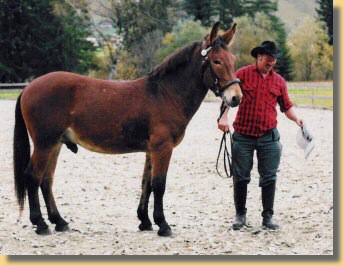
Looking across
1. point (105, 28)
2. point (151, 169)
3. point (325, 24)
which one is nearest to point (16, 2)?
point (105, 28)

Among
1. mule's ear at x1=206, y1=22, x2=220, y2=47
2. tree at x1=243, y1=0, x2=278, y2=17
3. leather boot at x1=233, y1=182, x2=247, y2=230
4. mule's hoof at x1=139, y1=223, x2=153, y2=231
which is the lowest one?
mule's hoof at x1=139, y1=223, x2=153, y2=231

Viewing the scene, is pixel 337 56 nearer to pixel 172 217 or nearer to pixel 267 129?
pixel 267 129

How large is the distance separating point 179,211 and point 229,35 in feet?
7.30

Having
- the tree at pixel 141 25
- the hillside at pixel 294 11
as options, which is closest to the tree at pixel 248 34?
the hillside at pixel 294 11

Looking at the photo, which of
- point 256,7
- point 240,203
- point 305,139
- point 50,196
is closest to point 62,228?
point 50,196

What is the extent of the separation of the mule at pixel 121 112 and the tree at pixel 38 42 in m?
11.5

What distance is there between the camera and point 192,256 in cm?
466

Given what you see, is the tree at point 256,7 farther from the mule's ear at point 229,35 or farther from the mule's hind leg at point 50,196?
the mule's hind leg at point 50,196

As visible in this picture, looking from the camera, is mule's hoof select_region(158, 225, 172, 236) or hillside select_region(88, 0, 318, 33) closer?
mule's hoof select_region(158, 225, 172, 236)

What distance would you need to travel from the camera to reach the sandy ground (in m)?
5.01

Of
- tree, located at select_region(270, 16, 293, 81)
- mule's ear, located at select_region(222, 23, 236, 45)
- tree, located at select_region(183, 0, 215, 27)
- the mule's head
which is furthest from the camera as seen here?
tree, located at select_region(183, 0, 215, 27)

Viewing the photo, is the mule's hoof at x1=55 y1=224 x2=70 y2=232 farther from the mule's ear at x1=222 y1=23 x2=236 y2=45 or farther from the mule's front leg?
the mule's ear at x1=222 y1=23 x2=236 y2=45

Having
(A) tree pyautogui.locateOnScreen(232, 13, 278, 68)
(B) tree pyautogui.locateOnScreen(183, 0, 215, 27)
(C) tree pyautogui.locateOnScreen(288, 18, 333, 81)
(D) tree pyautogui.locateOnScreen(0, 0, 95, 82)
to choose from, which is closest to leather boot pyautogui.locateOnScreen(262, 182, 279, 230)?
(C) tree pyautogui.locateOnScreen(288, 18, 333, 81)

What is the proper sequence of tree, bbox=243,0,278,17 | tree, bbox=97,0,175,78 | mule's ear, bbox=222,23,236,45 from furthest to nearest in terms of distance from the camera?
tree, bbox=97,0,175,78, tree, bbox=243,0,278,17, mule's ear, bbox=222,23,236,45
